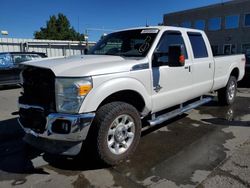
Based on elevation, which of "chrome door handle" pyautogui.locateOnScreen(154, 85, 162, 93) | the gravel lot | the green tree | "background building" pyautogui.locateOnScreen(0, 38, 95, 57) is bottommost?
the gravel lot

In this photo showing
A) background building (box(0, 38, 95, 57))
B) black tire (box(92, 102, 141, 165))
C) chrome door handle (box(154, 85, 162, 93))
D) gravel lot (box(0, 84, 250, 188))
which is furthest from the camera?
background building (box(0, 38, 95, 57))

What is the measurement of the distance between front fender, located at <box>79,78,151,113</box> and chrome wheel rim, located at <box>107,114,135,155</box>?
40 cm

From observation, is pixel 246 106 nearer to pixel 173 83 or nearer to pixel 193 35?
pixel 193 35

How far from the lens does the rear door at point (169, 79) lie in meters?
3.78

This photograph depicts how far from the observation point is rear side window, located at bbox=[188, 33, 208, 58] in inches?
190

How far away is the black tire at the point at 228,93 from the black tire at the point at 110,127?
3.95 metres

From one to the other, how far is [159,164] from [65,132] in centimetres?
142

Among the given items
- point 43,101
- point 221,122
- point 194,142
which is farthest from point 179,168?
point 221,122

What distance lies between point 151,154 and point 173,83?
1.35m

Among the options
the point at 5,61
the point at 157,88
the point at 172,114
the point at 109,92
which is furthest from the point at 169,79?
the point at 5,61

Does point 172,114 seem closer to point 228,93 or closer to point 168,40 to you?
point 168,40

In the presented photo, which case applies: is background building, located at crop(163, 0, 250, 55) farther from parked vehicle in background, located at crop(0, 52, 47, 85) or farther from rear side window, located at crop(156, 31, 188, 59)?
rear side window, located at crop(156, 31, 188, 59)

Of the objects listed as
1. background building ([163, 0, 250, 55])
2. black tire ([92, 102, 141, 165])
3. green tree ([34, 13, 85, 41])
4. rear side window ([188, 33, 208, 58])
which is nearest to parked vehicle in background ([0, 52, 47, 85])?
rear side window ([188, 33, 208, 58])

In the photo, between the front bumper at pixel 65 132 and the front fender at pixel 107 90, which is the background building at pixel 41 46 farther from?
the front bumper at pixel 65 132
